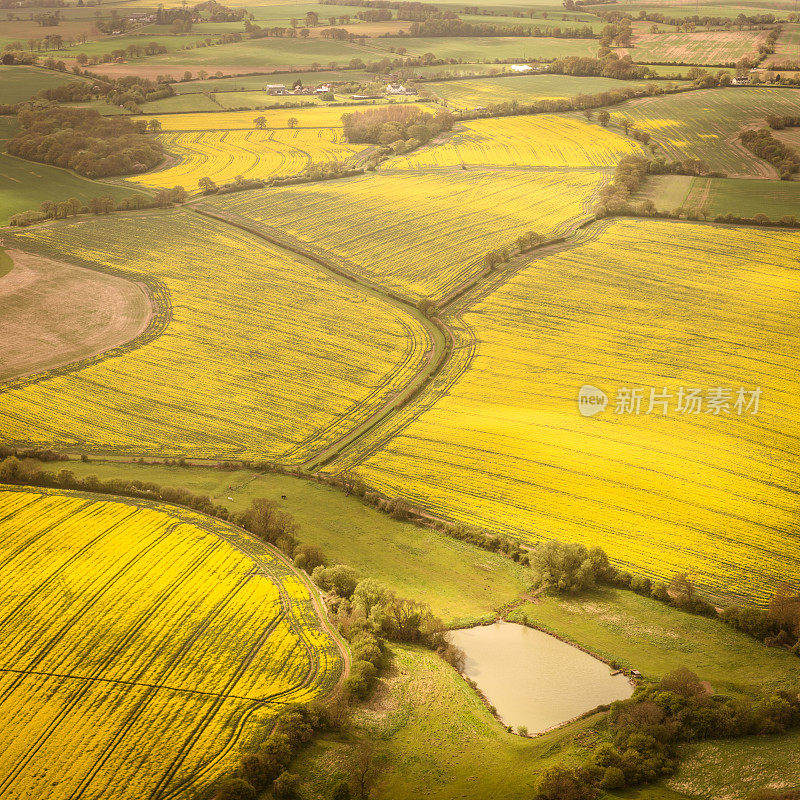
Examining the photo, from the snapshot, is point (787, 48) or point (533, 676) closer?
point (533, 676)

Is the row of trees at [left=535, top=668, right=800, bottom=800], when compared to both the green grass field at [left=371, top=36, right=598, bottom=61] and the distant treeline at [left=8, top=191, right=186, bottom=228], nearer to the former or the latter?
the distant treeline at [left=8, top=191, right=186, bottom=228]

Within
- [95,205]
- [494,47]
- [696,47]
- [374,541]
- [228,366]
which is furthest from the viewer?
→ [494,47]

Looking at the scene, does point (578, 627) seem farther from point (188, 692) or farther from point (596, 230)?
point (596, 230)

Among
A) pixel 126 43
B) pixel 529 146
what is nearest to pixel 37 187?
pixel 529 146

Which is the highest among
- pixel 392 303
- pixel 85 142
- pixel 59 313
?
pixel 85 142

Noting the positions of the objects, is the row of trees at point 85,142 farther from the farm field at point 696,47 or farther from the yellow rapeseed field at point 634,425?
the farm field at point 696,47

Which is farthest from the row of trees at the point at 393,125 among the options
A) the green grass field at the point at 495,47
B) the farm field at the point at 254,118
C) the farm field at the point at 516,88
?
the green grass field at the point at 495,47

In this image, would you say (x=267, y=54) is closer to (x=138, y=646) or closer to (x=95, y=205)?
(x=95, y=205)
